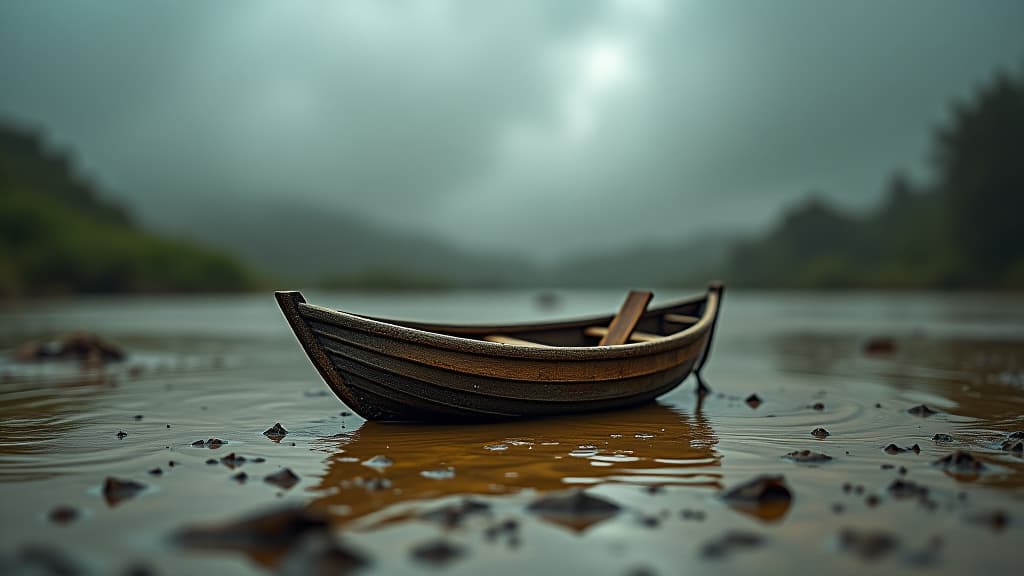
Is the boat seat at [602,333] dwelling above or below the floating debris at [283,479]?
above

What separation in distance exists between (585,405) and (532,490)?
3.21m

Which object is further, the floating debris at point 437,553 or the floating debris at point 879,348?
the floating debris at point 879,348

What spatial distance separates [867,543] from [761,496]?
93cm

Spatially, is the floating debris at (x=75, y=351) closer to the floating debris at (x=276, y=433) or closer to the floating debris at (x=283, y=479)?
the floating debris at (x=276, y=433)

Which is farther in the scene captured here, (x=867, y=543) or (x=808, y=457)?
(x=808, y=457)

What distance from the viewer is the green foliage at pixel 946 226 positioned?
6488 cm

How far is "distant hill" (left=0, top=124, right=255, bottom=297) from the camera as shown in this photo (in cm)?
7506

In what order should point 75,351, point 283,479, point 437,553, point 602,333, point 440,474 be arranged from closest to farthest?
1. point 437,553
2. point 283,479
3. point 440,474
4. point 602,333
5. point 75,351

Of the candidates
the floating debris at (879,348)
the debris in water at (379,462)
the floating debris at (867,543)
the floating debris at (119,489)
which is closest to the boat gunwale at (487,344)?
the debris in water at (379,462)

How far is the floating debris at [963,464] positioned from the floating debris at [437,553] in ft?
14.5

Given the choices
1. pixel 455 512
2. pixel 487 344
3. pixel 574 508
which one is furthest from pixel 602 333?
pixel 455 512

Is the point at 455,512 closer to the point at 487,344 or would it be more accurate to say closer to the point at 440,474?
the point at 440,474

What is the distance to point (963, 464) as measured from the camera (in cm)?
598

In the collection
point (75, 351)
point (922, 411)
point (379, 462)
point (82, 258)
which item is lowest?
point (922, 411)
